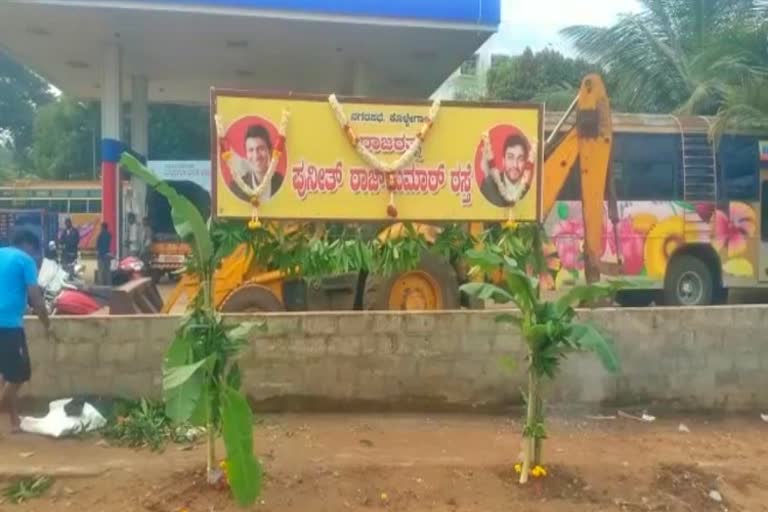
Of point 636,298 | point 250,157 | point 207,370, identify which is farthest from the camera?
point 636,298

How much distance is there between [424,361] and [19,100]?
5098 cm

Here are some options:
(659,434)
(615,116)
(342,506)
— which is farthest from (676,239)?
(342,506)

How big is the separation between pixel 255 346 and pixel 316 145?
6.26 feet

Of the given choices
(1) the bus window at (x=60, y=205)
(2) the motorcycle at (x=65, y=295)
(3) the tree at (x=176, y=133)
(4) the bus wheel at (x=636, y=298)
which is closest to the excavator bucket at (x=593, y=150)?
(4) the bus wheel at (x=636, y=298)

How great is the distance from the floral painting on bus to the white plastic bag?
26.9 ft

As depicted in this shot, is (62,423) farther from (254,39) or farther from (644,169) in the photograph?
Answer: (254,39)

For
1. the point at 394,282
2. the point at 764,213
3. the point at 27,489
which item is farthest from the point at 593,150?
the point at 27,489

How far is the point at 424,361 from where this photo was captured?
26.4 feet

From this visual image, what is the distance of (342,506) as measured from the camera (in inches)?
224

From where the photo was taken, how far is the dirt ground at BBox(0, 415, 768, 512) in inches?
226

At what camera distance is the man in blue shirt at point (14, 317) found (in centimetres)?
695

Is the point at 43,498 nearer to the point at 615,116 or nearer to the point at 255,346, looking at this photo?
the point at 255,346

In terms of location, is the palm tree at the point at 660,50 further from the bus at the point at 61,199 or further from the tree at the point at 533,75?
the bus at the point at 61,199

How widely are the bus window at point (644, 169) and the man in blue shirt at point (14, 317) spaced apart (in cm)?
986
